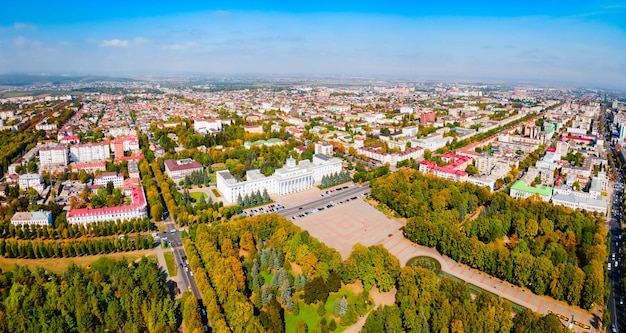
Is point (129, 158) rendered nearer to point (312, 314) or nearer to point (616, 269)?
point (312, 314)

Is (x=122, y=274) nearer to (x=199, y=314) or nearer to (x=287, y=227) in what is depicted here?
(x=199, y=314)

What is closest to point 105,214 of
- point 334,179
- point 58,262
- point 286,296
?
point 58,262

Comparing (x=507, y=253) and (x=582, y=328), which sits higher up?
(x=507, y=253)

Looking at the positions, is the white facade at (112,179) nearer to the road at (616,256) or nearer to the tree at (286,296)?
the tree at (286,296)

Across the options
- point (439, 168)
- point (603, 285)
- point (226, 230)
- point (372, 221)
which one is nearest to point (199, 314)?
point (226, 230)

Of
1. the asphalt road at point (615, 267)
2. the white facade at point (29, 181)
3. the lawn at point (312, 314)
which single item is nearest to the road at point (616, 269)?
the asphalt road at point (615, 267)

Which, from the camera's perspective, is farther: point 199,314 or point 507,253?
point 507,253
